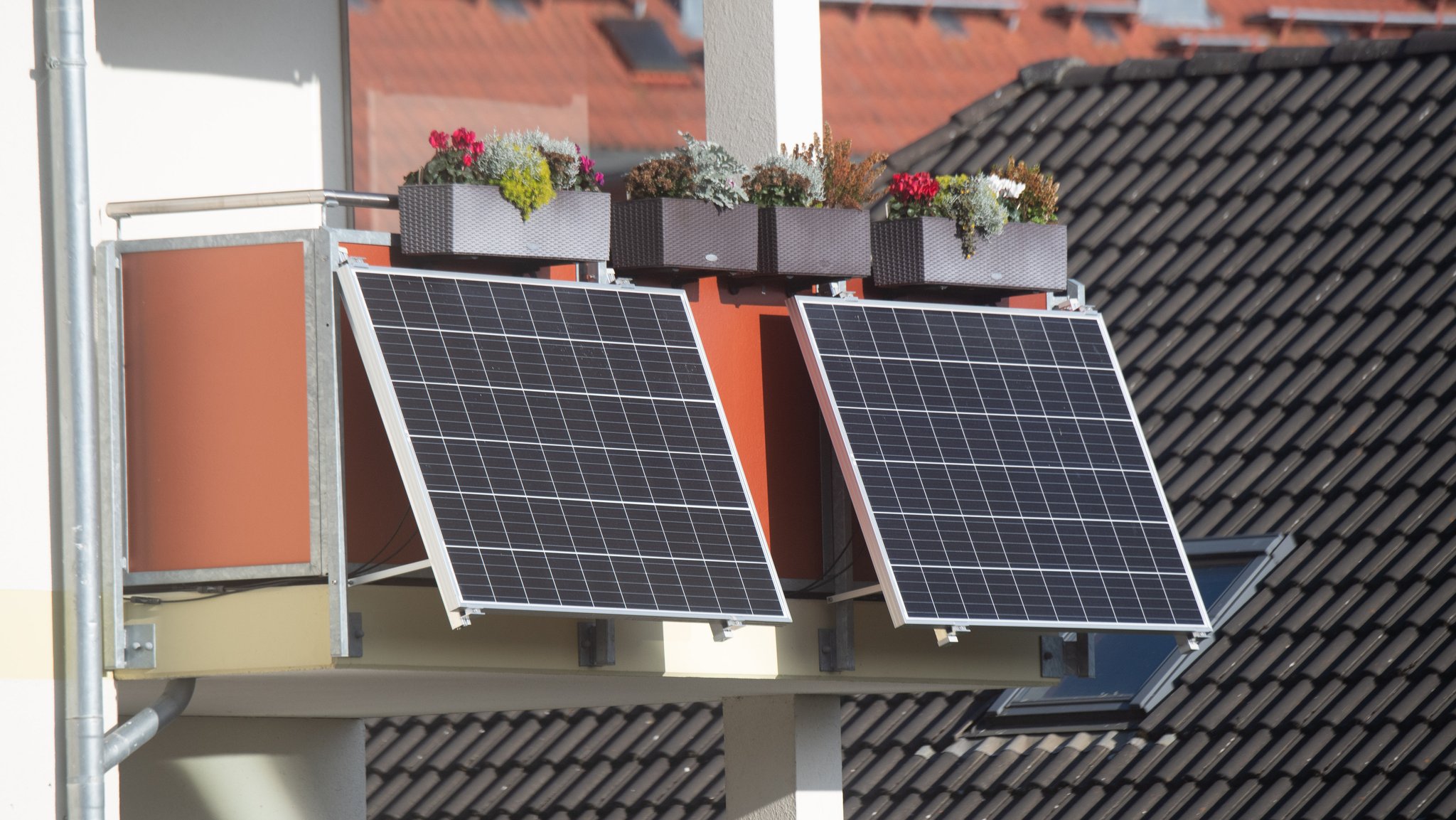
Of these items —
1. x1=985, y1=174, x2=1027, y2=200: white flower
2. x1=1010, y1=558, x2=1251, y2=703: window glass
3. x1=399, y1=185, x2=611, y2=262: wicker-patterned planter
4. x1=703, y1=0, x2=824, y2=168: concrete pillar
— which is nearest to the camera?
x1=399, y1=185, x2=611, y2=262: wicker-patterned planter

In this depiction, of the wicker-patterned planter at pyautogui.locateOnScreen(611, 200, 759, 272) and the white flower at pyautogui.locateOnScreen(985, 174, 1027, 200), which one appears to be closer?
the wicker-patterned planter at pyautogui.locateOnScreen(611, 200, 759, 272)

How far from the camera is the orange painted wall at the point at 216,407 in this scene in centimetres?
1034

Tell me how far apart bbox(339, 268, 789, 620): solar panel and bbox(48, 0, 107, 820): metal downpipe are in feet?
3.53

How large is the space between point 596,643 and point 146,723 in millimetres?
1846

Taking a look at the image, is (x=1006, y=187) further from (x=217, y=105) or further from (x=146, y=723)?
(x=146, y=723)

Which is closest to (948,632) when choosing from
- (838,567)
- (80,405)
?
(838,567)

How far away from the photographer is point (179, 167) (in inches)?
519

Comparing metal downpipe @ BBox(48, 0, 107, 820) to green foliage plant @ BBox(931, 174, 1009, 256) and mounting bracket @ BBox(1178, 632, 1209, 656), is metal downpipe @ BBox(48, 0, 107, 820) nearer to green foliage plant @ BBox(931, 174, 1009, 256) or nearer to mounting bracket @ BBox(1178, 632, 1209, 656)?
green foliage plant @ BBox(931, 174, 1009, 256)

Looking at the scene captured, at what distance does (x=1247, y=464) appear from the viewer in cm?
1608

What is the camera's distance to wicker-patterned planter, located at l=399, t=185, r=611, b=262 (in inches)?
417

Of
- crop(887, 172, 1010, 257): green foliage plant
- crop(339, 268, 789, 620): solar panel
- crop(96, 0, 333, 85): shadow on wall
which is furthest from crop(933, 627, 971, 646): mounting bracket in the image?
crop(96, 0, 333, 85): shadow on wall

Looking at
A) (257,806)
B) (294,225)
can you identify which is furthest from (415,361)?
(257,806)

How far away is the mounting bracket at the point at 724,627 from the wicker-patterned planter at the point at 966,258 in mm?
2126

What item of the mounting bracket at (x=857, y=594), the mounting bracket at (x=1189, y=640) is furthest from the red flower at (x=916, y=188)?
the mounting bracket at (x=1189, y=640)
